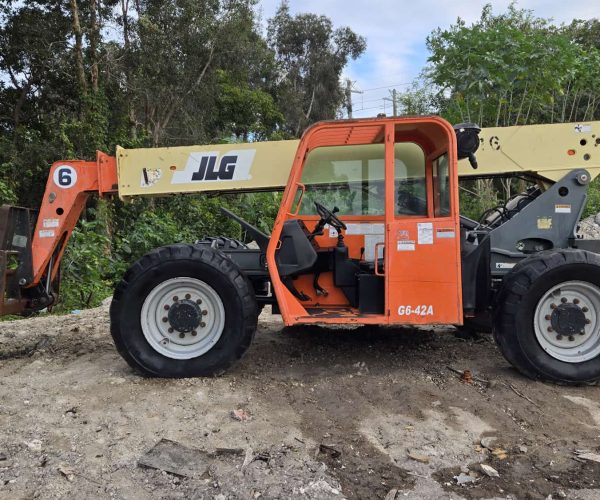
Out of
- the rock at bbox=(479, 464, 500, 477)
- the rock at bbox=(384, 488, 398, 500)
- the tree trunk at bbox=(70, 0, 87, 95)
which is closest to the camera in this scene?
the rock at bbox=(384, 488, 398, 500)

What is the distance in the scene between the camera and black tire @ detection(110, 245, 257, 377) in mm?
4656

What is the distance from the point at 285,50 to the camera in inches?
1375

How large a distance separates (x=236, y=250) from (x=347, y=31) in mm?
33372

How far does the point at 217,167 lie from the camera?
17.0 feet

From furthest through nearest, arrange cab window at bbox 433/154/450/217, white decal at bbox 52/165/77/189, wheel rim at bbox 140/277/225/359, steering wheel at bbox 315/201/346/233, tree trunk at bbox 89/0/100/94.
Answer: tree trunk at bbox 89/0/100/94, white decal at bbox 52/165/77/189, steering wheel at bbox 315/201/346/233, cab window at bbox 433/154/450/217, wheel rim at bbox 140/277/225/359

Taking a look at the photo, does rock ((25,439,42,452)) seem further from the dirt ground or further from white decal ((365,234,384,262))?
white decal ((365,234,384,262))

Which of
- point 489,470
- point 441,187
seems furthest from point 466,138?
point 489,470

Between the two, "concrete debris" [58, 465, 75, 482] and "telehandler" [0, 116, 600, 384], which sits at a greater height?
"telehandler" [0, 116, 600, 384]

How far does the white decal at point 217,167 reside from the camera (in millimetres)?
5176

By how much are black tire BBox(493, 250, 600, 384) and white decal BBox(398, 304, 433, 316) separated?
2.11 ft

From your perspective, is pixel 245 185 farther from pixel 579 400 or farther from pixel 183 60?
pixel 183 60

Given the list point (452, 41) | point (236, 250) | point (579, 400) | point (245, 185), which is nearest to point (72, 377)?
point (236, 250)

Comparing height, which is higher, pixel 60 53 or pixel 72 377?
pixel 60 53

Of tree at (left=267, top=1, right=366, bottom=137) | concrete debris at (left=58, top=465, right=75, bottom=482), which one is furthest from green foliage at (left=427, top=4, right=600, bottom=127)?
tree at (left=267, top=1, right=366, bottom=137)
